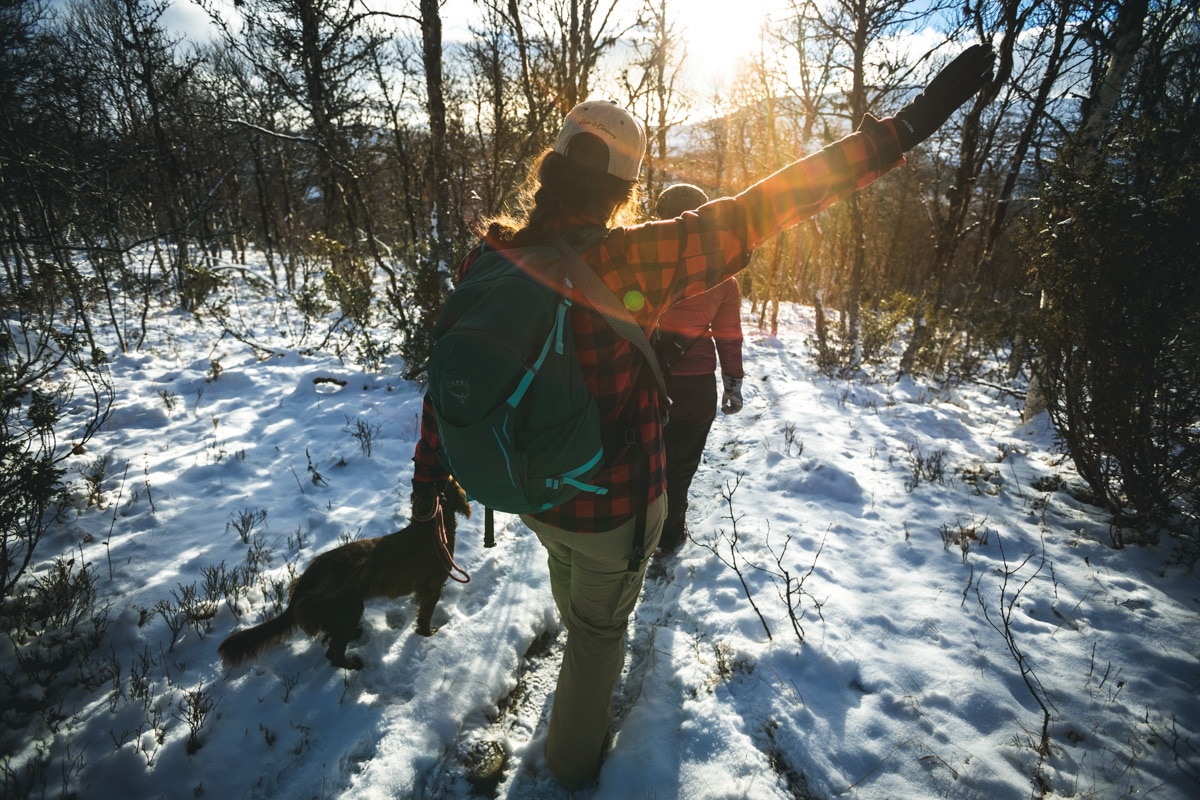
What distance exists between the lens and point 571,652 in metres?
1.70

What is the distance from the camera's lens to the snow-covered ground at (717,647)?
1876mm

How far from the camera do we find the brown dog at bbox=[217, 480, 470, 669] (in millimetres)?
2223

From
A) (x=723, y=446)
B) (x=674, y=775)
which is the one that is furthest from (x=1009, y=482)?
(x=674, y=775)

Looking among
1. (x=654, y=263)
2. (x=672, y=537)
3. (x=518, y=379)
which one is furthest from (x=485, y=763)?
(x=654, y=263)

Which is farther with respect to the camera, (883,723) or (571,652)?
(883,723)

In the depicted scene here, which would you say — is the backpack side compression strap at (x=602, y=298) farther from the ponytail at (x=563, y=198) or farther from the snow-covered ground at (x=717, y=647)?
the snow-covered ground at (x=717, y=647)

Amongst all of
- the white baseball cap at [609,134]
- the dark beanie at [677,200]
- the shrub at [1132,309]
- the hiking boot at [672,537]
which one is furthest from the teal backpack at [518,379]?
the shrub at [1132,309]

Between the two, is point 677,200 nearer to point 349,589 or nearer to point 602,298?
point 602,298

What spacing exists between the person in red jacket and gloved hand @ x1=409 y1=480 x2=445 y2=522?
52.2 inches

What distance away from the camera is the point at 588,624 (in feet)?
5.38

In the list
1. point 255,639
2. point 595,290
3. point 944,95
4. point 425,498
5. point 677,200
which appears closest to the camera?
point 595,290

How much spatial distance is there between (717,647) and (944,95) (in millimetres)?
2490

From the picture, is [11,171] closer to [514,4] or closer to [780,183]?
[780,183]

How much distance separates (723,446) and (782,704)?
319cm
